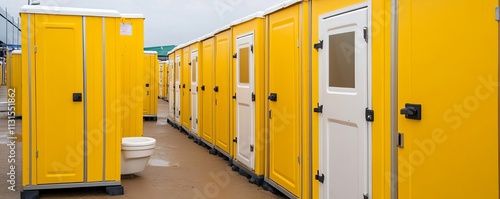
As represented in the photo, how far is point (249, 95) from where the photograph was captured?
554cm

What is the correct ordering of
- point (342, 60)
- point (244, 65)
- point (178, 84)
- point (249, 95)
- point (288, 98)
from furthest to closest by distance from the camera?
point (178, 84), point (244, 65), point (249, 95), point (288, 98), point (342, 60)

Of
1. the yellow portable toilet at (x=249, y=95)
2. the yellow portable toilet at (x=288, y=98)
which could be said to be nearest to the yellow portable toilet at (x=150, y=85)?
the yellow portable toilet at (x=249, y=95)

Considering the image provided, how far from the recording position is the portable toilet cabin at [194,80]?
8.30 meters

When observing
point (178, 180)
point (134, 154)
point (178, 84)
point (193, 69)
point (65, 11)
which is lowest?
point (178, 180)

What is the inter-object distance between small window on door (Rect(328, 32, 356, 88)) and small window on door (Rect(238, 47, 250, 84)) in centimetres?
206

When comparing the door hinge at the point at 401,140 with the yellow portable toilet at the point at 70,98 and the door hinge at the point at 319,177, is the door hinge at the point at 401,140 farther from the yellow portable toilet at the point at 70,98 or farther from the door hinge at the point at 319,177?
the yellow portable toilet at the point at 70,98

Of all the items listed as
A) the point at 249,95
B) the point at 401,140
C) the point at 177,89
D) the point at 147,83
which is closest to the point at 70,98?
the point at 249,95

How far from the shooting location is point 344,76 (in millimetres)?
3453

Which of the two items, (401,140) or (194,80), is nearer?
(401,140)

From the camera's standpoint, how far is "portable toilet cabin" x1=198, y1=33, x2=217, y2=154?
7461 millimetres

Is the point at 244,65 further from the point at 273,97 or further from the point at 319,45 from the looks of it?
the point at 319,45

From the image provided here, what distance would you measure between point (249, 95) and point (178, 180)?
129cm

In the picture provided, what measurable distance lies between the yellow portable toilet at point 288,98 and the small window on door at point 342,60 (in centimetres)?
45

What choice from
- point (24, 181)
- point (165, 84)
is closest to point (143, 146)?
point (24, 181)
